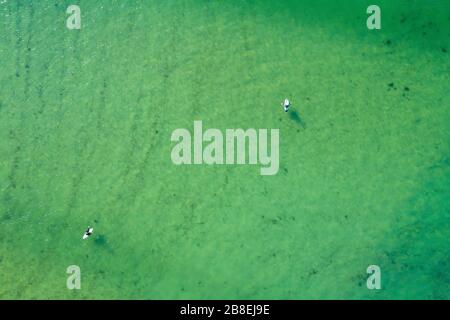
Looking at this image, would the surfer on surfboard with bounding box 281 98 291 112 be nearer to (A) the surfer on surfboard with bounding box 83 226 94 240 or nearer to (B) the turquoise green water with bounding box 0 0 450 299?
(B) the turquoise green water with bounding box 0 0 450 299

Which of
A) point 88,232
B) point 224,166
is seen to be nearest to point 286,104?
point 224,166

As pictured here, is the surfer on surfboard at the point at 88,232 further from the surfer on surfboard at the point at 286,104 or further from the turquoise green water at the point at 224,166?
the surfer on surfboard at the point at 286,104

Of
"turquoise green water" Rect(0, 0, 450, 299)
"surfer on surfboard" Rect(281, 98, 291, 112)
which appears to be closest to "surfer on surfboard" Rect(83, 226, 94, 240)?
"turquoise green water" Rect(0, 0, 450, 299)

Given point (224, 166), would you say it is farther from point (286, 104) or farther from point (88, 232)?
point (88, 232)

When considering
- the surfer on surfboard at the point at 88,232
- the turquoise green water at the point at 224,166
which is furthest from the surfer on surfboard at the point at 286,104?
the surfer on surfboard at the point at 88,232

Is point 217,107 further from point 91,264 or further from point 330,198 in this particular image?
point 91,264

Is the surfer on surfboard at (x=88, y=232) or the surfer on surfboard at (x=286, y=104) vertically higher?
the surfer on surfboard at (x=286, y=104)

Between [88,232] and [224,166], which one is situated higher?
[224,166]

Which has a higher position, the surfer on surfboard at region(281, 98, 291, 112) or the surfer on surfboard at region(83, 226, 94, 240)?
the surfer on surfboard at region(281, 98, 291, 112)

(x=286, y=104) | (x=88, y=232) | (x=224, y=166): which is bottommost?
(x=88, y=232)
